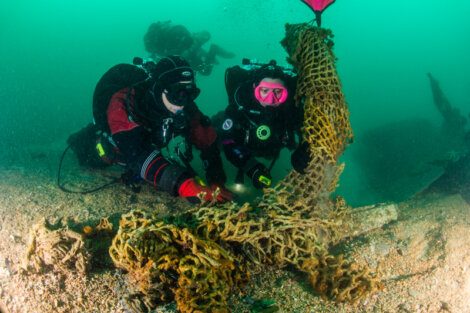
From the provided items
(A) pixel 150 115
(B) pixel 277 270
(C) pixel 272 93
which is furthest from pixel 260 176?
(B) pixel 277 270

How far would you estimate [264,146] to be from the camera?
5348mm

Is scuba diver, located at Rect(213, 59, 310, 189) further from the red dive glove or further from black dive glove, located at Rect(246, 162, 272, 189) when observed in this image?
the red dive glove

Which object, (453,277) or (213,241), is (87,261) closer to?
(213,241)

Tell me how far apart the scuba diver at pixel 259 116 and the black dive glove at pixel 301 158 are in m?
0.65

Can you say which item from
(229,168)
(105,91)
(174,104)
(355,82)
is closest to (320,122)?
(174,104)

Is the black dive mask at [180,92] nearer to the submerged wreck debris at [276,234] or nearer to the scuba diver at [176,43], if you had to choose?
the submerged wreck debris at [276,234]

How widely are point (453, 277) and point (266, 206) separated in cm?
237

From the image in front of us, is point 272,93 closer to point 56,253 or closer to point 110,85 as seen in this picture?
point 110,85

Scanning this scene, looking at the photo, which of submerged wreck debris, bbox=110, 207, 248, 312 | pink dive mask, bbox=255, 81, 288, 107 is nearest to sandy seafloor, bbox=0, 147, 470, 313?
submerged wreck debris, bbox=110, 207, 248, 312

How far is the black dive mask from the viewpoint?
4220mm

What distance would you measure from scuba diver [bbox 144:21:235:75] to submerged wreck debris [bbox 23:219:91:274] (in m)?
11.3

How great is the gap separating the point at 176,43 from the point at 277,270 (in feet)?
39.4

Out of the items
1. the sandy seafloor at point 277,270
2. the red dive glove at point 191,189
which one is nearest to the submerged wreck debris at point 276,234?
the sandy seafloor at point 277,270

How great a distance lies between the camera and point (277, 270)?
3.18m
